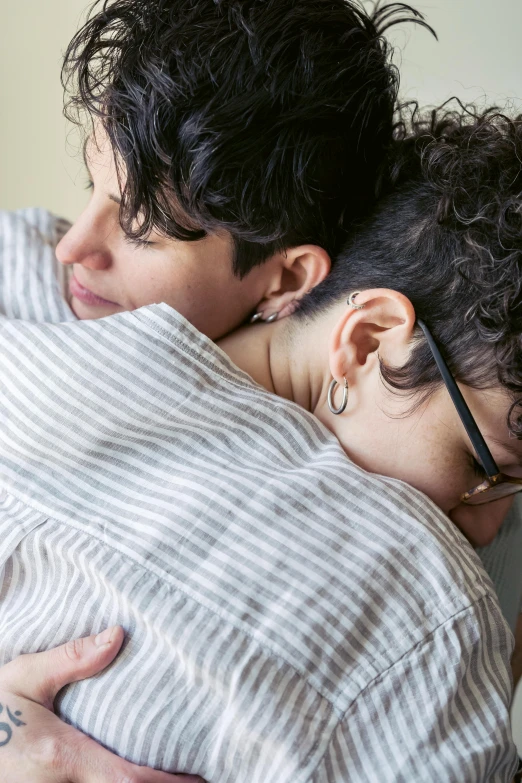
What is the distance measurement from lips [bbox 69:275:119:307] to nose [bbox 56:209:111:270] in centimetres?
5

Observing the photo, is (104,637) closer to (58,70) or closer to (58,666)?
(58,666)

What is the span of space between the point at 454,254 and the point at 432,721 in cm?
47

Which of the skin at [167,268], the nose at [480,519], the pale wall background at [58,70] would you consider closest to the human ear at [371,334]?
the skin at [167,268]

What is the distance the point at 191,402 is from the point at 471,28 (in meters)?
1.14

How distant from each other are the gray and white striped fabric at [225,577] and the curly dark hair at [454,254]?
0.16 meters

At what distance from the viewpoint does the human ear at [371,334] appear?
2.64ft

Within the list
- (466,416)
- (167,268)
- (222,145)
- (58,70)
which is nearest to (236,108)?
(222,145)

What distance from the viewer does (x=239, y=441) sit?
0.73 metres

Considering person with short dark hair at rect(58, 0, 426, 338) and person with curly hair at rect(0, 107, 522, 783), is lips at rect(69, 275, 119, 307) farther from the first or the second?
person with curly hair at rect(0, 107, 522, 783)

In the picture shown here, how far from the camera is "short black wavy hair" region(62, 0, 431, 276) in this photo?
0.80 meters

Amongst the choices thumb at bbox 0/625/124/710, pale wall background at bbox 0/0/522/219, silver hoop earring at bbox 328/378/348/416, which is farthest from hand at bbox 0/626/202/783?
pale wall background at bbox 0/0/522/219

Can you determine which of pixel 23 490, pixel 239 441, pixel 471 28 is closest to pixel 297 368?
pixel 239 441

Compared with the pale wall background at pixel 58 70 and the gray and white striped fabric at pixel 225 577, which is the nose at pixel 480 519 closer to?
the gray and white striped fabric at pixel 225 577

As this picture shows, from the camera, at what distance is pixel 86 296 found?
3.11ft
